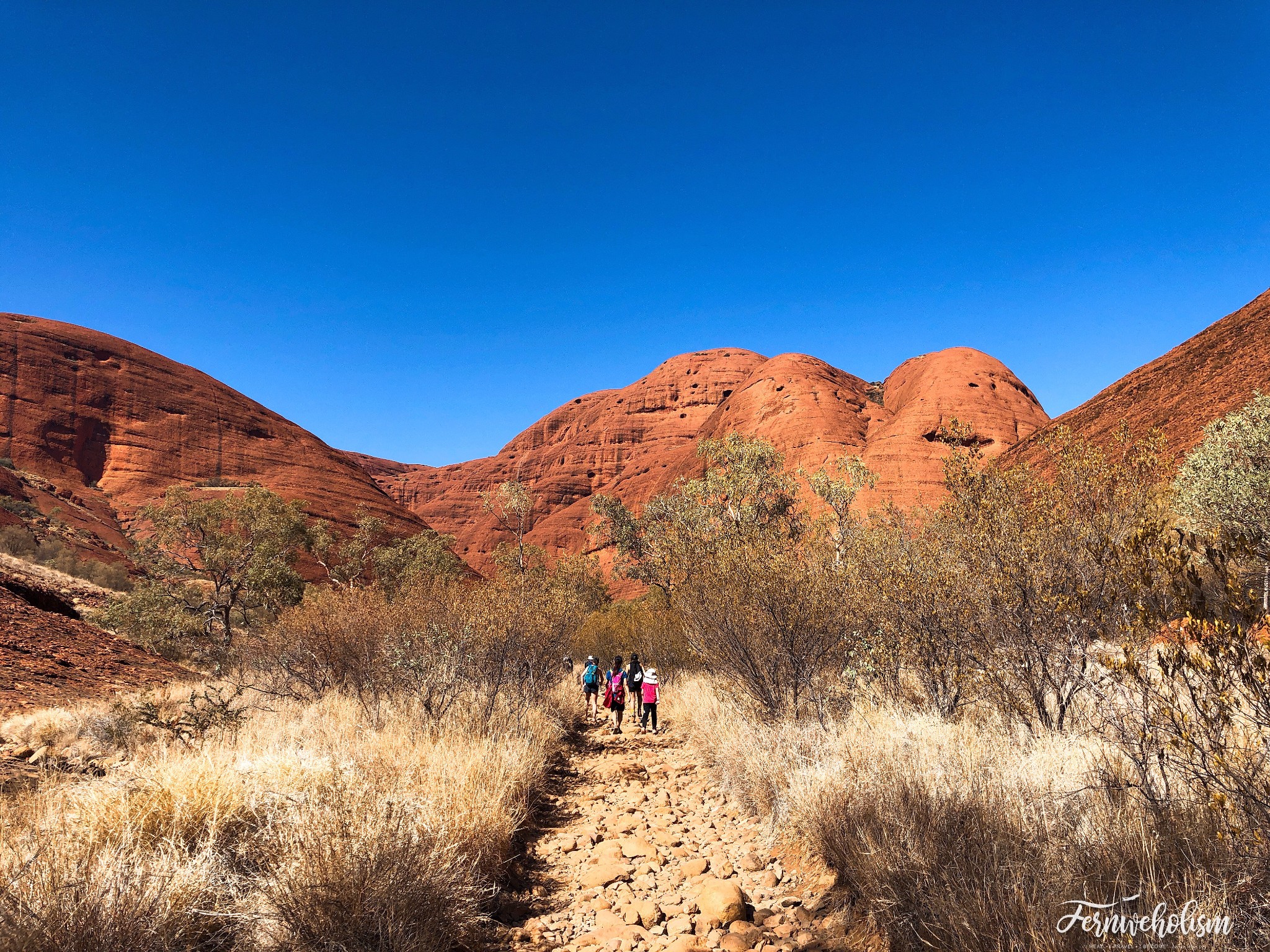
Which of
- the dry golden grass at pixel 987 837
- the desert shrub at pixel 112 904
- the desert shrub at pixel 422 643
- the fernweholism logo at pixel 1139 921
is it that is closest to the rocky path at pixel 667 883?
the dry golden grass at pixel 987 837

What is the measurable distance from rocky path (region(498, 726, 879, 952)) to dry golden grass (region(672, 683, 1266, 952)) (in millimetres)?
365

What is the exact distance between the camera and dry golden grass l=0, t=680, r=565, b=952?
323 centimetres

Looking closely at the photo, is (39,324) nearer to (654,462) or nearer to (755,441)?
(654,462)

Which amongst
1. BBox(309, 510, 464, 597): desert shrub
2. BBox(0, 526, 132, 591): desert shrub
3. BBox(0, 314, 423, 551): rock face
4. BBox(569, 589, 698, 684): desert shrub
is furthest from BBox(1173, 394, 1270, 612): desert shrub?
BBox(0, 314, 423, 551): rock face

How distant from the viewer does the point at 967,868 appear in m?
3.69

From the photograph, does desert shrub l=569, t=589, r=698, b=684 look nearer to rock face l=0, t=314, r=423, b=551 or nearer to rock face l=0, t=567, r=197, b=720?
rock face l=0, t=567, r=197, b=720

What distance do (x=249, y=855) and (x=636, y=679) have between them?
10.2m

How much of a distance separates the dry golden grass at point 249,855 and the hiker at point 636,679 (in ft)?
25.5

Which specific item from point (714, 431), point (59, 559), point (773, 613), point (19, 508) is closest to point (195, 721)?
point (773, 613)

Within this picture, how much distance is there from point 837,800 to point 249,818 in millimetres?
4604

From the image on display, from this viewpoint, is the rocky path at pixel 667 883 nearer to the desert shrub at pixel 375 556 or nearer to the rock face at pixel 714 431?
the rock face at pixel 714 431

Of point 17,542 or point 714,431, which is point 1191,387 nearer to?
point 714,431

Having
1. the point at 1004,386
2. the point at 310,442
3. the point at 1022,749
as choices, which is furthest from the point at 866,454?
the point at 310,442

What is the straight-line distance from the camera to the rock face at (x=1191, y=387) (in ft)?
94.6
